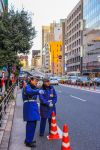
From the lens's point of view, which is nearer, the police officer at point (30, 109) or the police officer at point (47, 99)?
the police officer at point (30, 109)

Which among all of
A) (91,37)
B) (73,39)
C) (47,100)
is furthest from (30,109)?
(73,39)

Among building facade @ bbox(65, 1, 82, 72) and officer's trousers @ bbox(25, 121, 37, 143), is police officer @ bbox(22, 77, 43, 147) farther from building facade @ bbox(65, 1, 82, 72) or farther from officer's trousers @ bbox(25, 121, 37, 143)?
building facade @ bbox(65, 1, 82, 72)

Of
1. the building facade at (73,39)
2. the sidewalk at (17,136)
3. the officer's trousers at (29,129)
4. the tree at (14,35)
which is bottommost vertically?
the sidewalk at (17,136)

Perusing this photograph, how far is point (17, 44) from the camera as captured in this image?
84.5 feet

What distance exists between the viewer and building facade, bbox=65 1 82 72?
127 meters

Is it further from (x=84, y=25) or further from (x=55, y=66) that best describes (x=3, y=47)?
(x=55, y=66)

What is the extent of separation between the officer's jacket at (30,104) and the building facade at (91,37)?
92.2 meters

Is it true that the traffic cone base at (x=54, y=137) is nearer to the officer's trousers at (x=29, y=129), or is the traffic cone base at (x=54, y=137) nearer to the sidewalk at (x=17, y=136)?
the sidewalk at (x=17, y=136)

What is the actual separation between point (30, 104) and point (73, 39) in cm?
12964

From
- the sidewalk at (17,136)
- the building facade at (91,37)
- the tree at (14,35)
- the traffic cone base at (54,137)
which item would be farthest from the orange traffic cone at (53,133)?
the building facade at (91,37)

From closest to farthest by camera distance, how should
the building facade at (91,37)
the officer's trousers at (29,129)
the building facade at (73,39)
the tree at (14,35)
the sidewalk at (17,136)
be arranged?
the officer's trousers at (29,129) < the sidewalk at (17,136) < the tree at (14,35) < the building facade at (91,37) < the building facade at (73,39)

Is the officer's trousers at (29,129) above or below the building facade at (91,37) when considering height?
below

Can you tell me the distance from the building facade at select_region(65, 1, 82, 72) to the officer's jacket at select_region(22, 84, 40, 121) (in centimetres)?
11332

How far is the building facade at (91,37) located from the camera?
104 meters
